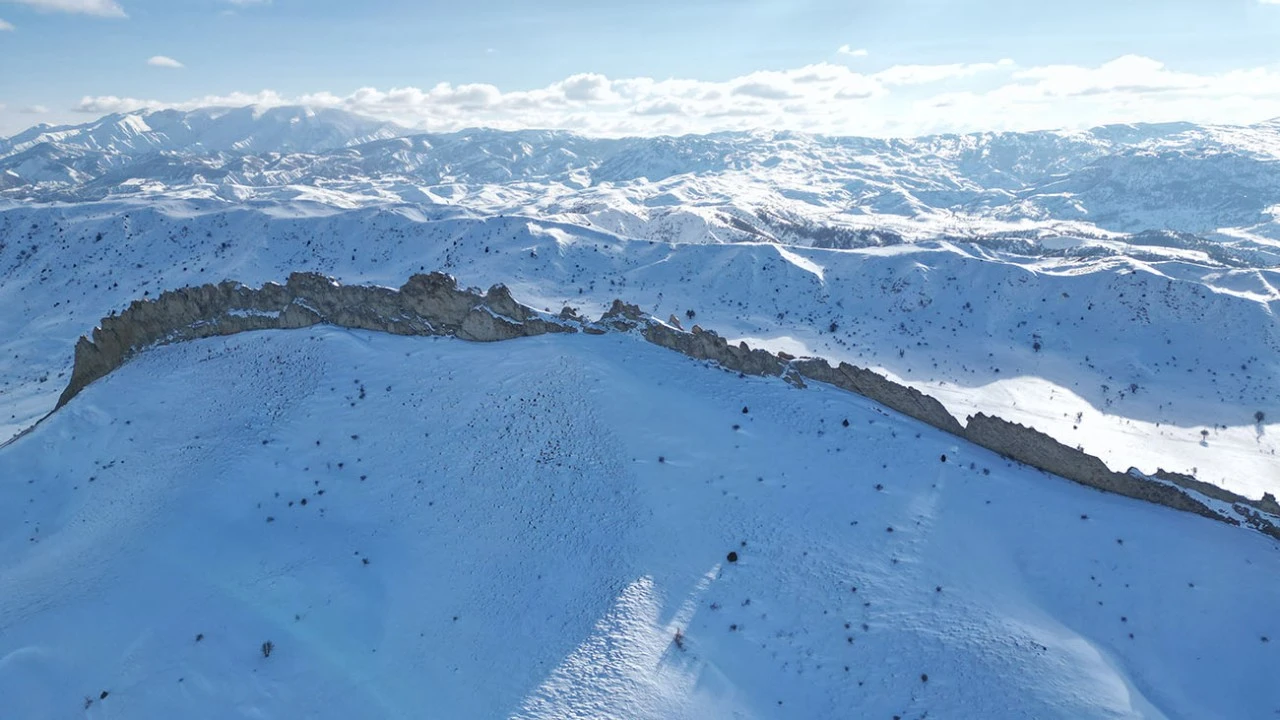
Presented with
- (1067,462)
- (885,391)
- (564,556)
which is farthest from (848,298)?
(564,556)

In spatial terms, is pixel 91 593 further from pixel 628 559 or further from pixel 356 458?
pixel 628 559

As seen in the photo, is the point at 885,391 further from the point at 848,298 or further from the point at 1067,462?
the point at 848,298

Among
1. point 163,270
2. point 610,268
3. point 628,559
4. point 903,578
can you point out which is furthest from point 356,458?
point 163,270

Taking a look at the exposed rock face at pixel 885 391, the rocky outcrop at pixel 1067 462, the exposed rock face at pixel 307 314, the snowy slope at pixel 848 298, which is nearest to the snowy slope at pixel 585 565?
the rocky outcrop at pixel 1067 462

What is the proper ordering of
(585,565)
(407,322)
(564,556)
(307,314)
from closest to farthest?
(585,565), (564,556), (407,322), (307,314)

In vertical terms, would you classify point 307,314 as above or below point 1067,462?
below

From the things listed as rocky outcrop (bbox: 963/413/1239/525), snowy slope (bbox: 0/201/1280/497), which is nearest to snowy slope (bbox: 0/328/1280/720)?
rocky outcrop (bbox: 963/413/1239/525)
